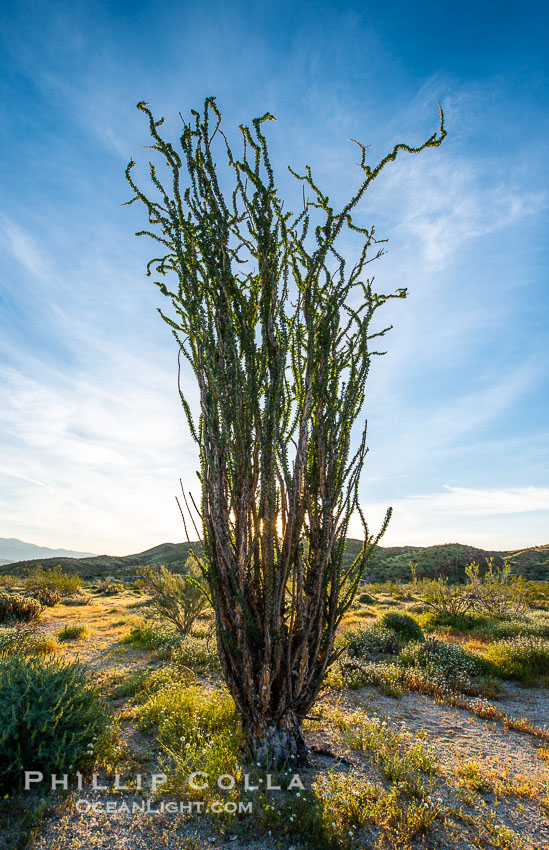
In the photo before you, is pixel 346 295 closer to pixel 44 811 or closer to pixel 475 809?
pixel 475 809

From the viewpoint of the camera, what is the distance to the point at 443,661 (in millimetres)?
7133

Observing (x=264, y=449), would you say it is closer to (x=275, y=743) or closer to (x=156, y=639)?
(x=275, y=743)

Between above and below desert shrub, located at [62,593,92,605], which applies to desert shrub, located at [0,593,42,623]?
above

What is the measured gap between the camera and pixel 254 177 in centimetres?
351

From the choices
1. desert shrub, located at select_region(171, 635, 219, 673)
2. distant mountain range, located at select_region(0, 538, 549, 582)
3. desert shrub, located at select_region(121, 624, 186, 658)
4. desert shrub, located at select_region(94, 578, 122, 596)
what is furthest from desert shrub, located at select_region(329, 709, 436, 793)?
distant mountain range, located at select_region(0, 538, 549, 582)

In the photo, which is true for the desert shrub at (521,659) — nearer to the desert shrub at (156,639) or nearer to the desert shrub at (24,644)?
the desert shrub at (156,639)

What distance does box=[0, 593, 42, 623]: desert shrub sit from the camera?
35.4 ft

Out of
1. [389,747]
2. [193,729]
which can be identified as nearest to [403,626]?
[389,747]

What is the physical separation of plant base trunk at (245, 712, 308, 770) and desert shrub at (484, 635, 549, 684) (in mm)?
5307

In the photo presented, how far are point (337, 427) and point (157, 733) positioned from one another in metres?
3.79

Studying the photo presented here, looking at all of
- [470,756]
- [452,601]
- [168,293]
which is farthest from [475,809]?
[452,601]

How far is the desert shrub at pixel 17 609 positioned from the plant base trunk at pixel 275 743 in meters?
10.2

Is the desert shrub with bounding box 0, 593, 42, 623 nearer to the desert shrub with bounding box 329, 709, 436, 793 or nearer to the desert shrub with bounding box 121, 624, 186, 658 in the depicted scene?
the desert shrub with bounding box 121, 624, 186, 658

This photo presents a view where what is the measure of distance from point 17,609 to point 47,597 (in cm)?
476
